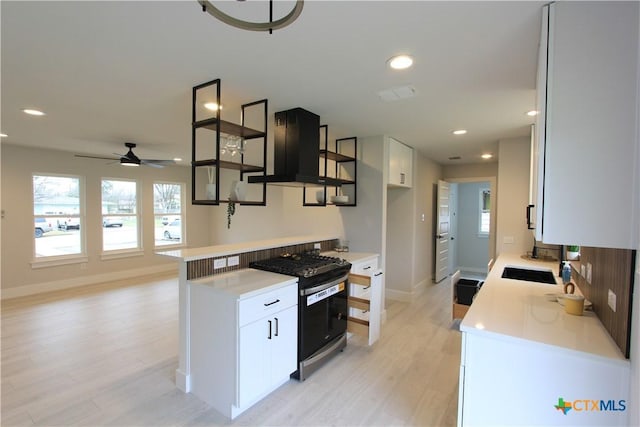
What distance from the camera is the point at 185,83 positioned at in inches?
92.0

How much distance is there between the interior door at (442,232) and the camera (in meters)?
5.88

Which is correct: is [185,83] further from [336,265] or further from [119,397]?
[119,397]

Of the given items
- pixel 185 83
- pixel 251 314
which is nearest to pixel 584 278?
pixel 251 314

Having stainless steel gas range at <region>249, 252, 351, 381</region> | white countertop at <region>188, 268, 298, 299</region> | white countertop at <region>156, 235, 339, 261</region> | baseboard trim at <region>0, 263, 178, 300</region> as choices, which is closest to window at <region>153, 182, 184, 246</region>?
baseboard trim at <region>0, 263, 178, 300</region>

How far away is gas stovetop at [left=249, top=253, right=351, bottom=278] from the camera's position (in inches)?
106

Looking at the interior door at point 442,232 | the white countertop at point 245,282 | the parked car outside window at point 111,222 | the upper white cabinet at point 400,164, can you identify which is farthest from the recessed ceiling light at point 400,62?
the parked car outside window at point 111,222

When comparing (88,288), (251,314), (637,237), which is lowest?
(88,288)

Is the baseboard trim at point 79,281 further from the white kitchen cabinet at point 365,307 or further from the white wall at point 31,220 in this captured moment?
the white kitchen cabinet at point 365,307

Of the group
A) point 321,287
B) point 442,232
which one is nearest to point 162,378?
point 321,287

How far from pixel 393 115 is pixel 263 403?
2845 millimetres

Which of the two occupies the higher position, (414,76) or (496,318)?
(414,76)

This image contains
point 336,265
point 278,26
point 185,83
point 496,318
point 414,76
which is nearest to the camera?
point 278,26

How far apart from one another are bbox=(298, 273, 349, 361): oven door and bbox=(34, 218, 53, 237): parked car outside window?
555 cm

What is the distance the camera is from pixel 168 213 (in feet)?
23.7
